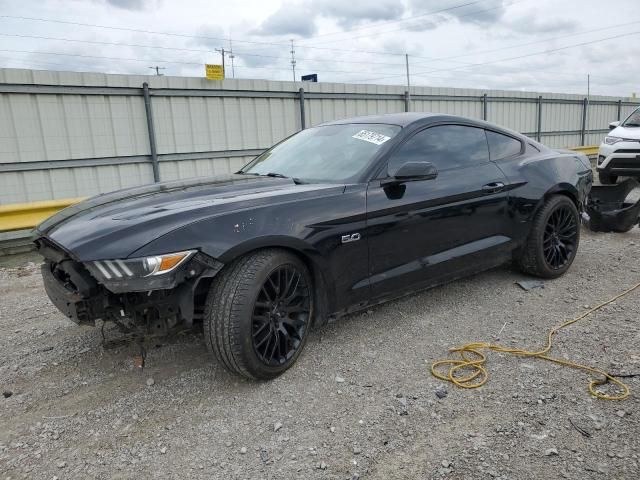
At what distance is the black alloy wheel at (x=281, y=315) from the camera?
111 inches

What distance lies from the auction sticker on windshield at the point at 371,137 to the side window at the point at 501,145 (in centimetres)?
117

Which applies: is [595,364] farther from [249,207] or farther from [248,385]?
[249,207]

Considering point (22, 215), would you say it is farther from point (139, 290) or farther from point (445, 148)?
point (445, 148)

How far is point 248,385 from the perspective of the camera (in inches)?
116

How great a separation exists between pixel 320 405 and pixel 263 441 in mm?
405

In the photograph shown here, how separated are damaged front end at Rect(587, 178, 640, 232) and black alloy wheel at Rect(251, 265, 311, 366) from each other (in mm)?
4562

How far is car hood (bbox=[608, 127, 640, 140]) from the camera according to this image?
9.13m

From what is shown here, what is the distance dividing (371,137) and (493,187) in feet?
3.67

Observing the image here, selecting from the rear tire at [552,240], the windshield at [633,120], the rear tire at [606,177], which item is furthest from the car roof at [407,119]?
the windshield at [633,120]

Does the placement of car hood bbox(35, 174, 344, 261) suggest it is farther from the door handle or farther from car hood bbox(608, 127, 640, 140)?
car hood bbox(608, 127, 640, 140)

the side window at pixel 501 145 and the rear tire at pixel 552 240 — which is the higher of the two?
the side window at pixel 501 145

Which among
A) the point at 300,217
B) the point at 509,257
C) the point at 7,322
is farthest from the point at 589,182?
the point at 7,322

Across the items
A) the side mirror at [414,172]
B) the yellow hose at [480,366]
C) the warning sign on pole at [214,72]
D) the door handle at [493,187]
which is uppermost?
the warning sign on pole at [214,72]

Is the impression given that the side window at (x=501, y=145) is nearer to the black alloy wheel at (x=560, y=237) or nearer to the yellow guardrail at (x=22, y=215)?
the black alloy wheel at (x=560, y=237)
